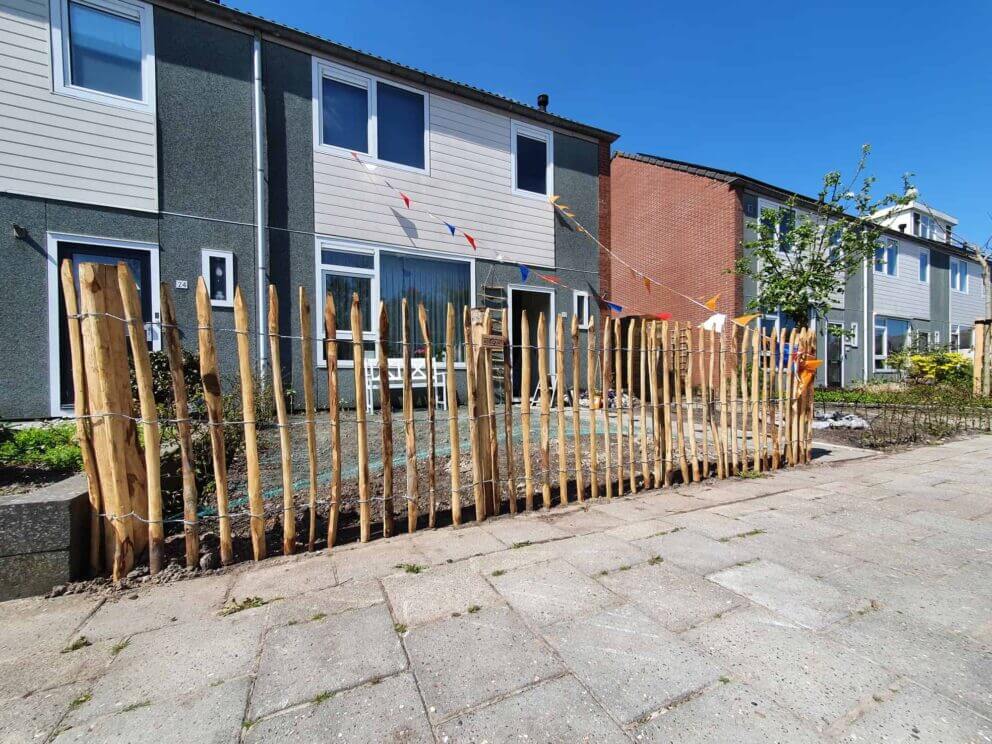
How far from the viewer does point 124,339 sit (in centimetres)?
246

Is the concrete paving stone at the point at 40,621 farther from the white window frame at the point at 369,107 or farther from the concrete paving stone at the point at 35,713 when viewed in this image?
the white window frame at the point at 369,107

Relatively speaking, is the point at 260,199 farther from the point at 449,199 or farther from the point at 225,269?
the point at 449,199

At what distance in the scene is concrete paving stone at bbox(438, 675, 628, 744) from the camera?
142 centimetres

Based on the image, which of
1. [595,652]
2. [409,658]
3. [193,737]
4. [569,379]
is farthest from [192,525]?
[569,379]

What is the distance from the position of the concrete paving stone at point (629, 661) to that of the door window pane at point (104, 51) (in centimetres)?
876

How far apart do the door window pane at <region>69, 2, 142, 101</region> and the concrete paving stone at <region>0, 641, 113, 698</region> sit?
7684 mm

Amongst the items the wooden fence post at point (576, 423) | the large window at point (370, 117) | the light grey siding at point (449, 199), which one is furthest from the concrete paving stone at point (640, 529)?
the large window at point (370, 117)

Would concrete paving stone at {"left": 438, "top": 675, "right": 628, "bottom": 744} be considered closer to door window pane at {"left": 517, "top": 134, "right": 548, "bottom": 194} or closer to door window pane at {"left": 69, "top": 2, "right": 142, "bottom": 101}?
door window pane at {"left": 69, "top": 2, "right": 142, "bottom": 101}

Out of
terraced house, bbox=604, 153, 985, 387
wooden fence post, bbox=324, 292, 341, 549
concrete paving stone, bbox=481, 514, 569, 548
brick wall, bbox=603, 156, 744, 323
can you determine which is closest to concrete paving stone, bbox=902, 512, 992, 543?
concrete paving stone, bbox=481, 514, 569, 548

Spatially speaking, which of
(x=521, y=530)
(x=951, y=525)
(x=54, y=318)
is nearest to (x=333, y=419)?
(x=521, y=530)

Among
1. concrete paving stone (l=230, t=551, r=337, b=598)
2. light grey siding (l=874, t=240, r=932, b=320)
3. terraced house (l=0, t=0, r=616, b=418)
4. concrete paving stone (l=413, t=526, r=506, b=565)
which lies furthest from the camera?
light grey siding (l=874, t=240, r=932, b=320)

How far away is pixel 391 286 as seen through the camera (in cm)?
840

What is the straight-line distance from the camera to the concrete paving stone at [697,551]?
2631 millimetres

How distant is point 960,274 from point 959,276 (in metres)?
0.18
